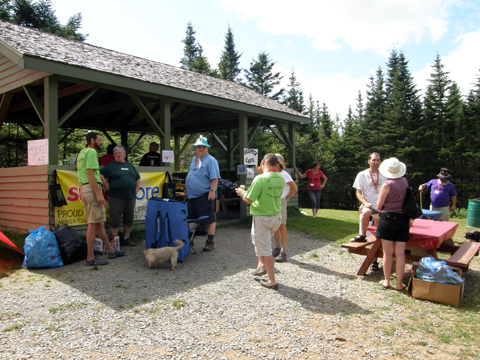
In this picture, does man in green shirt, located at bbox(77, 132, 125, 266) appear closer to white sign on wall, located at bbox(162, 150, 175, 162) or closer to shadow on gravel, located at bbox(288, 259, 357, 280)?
white sign on wall, located at bbox(162, 150, 175, 162)

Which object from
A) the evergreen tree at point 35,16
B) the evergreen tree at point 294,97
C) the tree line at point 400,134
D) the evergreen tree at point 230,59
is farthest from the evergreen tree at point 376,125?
the evergreen tree at point 35,16

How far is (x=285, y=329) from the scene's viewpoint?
3068 mm

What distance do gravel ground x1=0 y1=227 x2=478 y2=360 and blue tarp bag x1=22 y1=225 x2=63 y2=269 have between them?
0.12 metres

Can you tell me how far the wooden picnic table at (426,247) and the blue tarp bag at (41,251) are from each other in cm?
Result: 432

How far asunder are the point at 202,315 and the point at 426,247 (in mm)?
2965

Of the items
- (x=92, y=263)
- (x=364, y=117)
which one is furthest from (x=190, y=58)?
(x=92, y=263)

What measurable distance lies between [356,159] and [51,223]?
3445cm

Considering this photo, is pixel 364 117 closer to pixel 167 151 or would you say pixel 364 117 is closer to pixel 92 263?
pixel 167 151

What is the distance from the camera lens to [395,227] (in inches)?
162

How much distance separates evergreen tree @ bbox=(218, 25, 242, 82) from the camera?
41.4 metres

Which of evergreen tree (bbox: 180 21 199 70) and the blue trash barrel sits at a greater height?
evergreen tree (bbox: 180 21 199 70)

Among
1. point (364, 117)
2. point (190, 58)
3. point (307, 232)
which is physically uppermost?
point (190, 58)

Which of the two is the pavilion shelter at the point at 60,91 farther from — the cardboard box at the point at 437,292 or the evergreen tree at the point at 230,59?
the evergreen tree at the point at 230,59

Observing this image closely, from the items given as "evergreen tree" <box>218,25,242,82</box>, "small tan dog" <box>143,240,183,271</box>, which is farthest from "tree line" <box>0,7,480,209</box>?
"small tan dog" <box>143,240,183,271</box>
